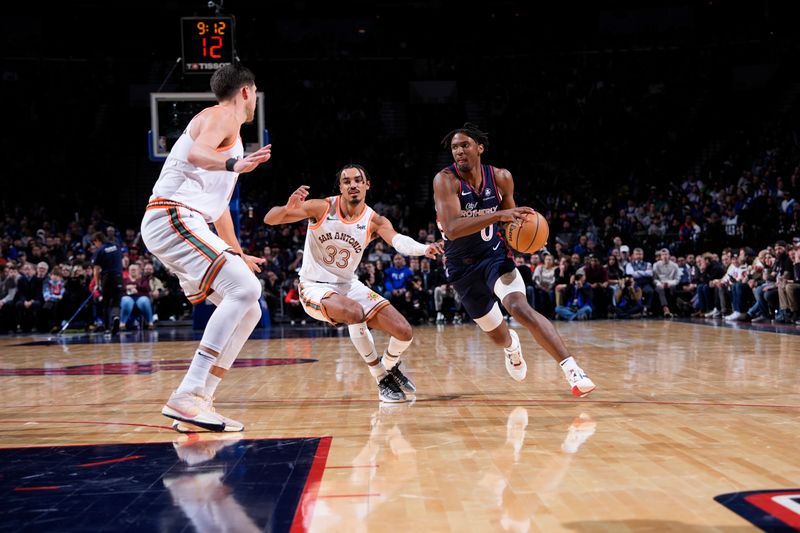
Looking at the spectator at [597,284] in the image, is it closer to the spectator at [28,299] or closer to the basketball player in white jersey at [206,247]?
the spectator at [28,299]

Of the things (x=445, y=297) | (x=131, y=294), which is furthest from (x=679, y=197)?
(x=131, y=294)

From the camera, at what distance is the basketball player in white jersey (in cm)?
432

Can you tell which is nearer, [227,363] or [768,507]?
[768,507]

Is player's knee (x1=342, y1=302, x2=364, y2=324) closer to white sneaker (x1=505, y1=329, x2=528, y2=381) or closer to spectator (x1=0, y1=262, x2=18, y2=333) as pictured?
white sneaker (x1=505, y1=329, x2=528, y2=381)

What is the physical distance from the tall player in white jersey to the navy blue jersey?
0.66ft

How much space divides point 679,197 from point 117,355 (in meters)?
14.7

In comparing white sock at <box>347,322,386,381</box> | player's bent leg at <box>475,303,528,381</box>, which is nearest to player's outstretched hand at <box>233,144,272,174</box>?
white sock at <box>347,322,386,381</box>

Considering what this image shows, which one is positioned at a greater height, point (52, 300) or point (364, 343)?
point (364, 343)

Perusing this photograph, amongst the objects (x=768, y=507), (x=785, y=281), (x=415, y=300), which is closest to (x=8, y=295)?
(x=415, y=300)

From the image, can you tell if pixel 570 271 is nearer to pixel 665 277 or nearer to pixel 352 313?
pixel 665 277

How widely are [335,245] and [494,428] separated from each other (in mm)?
2113

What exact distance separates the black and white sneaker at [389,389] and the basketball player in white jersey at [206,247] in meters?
1.28

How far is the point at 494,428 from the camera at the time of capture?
4.34 meters

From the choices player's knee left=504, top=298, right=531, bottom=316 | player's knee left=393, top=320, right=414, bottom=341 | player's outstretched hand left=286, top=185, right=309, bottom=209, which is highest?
player's outstretched hand left=286, top=185, right=309, bottom=209
